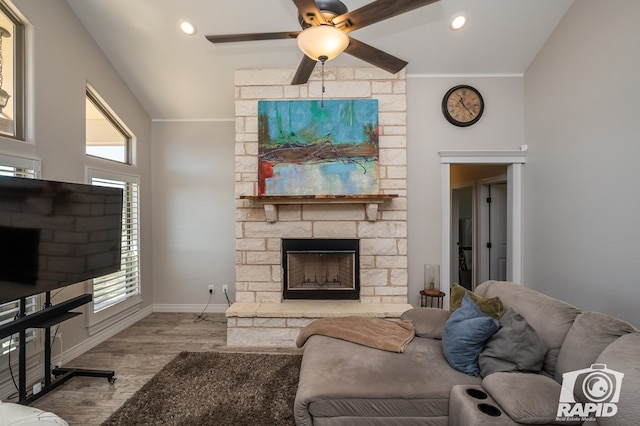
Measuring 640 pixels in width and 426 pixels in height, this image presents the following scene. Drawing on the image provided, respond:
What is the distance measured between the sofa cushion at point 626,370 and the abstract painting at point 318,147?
2.38 metres

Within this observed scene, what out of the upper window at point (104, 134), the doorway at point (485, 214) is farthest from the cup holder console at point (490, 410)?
the upper window at point (104, 134)

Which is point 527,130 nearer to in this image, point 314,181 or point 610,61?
point 610,61

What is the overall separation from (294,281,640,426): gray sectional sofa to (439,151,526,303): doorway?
1.79m

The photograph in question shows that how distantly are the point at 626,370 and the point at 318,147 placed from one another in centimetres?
293

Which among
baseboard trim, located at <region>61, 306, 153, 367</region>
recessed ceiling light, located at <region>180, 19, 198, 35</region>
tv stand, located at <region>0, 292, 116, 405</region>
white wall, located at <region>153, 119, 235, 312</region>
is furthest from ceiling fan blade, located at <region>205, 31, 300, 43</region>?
baseboard trim, located at <region>61, 306, 153, 367</region>

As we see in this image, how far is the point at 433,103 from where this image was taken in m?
3.67

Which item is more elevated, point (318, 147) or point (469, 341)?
point (318, 147)

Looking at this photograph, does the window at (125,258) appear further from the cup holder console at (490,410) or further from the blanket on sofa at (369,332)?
the cup holder console at (490,410)

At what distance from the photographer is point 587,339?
1.49m

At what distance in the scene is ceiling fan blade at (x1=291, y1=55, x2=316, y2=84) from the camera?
2.19 m

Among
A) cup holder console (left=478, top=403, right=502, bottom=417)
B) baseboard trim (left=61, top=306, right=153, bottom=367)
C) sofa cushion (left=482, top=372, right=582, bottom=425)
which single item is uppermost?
sofa cushion (left=482, top=372, right=582, bottom=425)

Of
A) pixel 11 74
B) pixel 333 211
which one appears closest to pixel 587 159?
pixel 333 211

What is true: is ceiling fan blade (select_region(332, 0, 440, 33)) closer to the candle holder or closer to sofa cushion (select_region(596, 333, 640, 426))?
sofa cushion (select_region(596, 333, 640, 426))

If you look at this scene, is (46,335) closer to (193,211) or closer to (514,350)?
(193,211)
